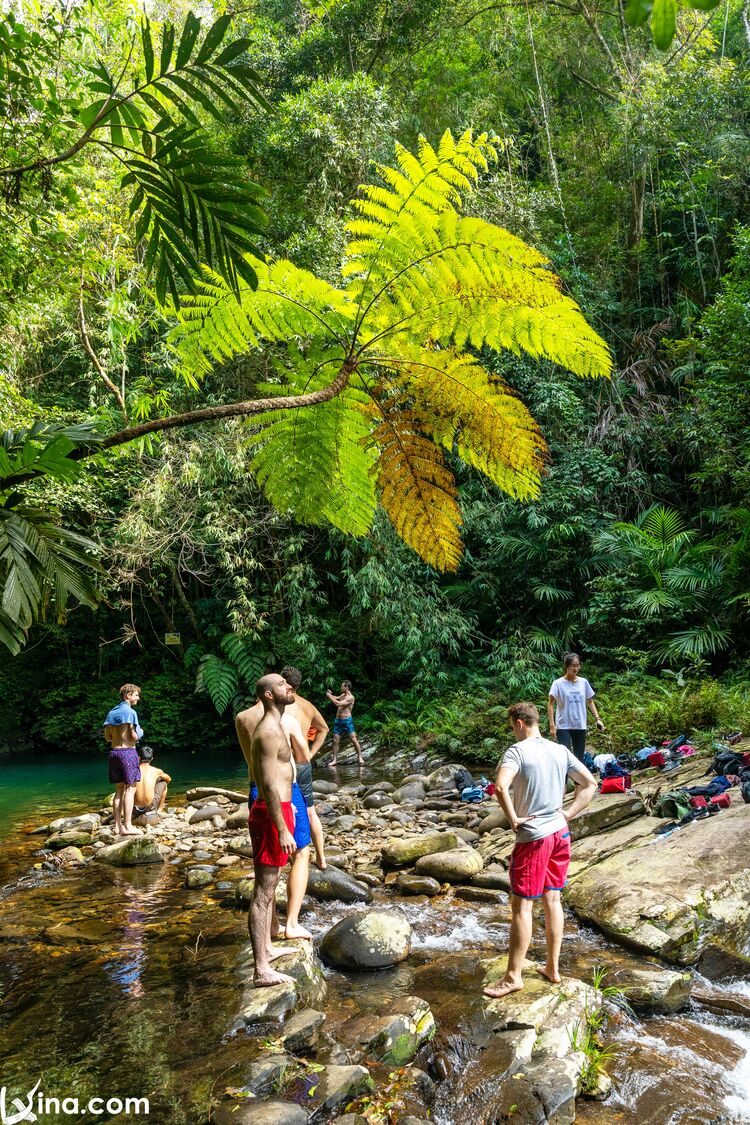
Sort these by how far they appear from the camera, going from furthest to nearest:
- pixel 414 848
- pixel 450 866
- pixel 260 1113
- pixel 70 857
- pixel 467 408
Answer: pixel 70 857 < pixel 414 848 < pixel 450 866 < pixel 467 408 < pixel 260 1113

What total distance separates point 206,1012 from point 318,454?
2.93 m

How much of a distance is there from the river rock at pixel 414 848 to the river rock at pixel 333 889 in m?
0.85

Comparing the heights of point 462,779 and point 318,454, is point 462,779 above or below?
below

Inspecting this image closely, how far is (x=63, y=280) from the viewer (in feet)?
23.1

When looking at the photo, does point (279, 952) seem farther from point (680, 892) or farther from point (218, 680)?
point (218, 680)

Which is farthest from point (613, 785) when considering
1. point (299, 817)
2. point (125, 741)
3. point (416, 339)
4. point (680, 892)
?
point (416, 339)

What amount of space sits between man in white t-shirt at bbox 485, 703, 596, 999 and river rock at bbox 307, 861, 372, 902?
2.07 metres

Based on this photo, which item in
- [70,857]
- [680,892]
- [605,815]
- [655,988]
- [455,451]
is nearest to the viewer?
[655,988]

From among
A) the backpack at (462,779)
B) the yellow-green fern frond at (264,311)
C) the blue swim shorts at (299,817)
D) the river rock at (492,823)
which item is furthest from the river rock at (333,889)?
the yellow-green fern frond at (264,311)

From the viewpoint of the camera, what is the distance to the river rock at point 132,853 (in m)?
7.28

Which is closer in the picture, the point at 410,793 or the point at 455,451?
the point at 410,793

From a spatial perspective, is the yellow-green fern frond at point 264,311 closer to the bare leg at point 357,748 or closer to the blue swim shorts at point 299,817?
the blue swim shorts at point 299,817

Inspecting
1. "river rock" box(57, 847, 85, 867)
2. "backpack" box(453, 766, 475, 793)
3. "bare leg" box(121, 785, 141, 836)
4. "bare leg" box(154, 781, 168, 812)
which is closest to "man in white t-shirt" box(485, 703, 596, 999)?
"river rock" box(57, 847, 85, 867)

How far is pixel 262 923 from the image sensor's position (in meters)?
3.98
